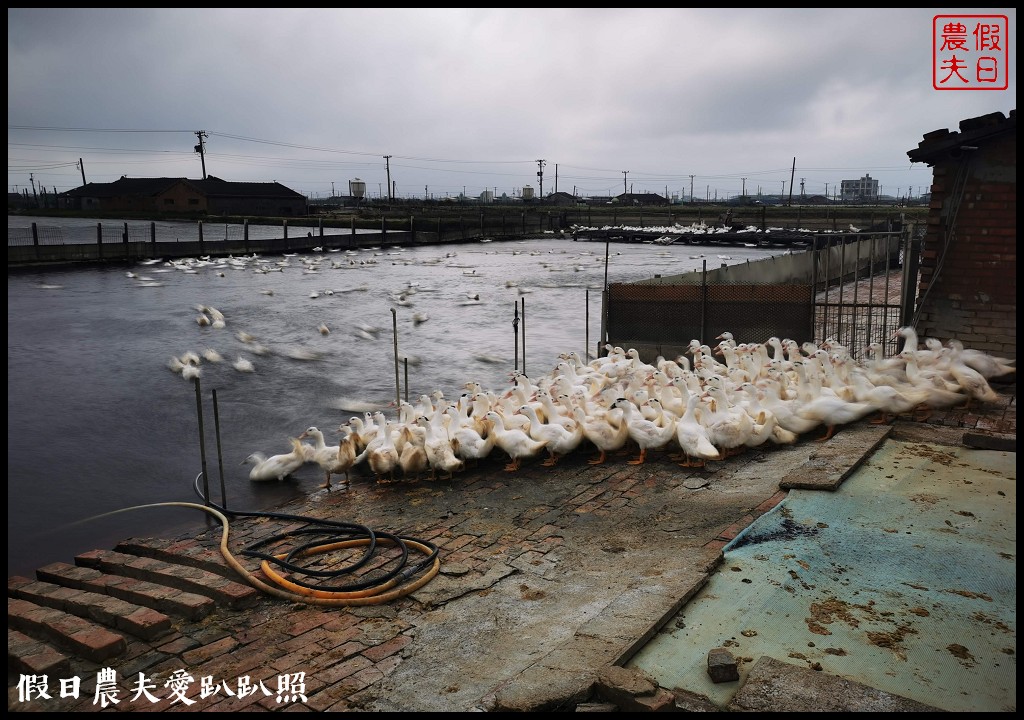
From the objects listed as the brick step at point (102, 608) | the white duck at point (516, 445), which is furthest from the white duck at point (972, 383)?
the brick step at point (102, 608)

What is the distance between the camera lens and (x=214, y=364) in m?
16.8

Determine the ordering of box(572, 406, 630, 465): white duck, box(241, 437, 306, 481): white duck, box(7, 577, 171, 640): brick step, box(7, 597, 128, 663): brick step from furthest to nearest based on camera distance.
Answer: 1. box(241, 437, 306, 481): white duck
2. box(572, 406, 630, 465): white duck
3. box(7, 577, 171, 640): brick step
4. box(7, 597, 128, 663): brick step

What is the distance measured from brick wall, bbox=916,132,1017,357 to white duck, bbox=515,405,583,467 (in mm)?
5010

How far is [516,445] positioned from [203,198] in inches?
2831

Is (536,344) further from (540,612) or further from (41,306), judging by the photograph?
(41,306)

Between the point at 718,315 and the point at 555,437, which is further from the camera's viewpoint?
the point at 718,315

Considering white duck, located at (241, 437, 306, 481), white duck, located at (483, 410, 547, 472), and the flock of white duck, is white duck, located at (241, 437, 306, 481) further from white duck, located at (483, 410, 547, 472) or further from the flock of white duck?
white duck, located at (483, 410, 547, 472)

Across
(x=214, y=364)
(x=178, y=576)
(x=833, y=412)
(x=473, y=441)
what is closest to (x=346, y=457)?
(x=473, y=441)

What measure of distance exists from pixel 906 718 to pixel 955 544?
2203mm

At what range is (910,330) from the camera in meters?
9.47

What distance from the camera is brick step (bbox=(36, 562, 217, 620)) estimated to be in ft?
17.6

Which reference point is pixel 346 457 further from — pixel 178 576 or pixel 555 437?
pixel 178 576

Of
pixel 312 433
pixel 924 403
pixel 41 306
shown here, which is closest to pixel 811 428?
pixel 924 403

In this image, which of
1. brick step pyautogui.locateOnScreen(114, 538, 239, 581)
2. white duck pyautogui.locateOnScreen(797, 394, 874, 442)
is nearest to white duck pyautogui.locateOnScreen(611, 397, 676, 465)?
white duck pyautogui.locateOnScreen(797, 394, 874, 442)
